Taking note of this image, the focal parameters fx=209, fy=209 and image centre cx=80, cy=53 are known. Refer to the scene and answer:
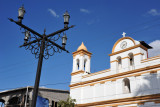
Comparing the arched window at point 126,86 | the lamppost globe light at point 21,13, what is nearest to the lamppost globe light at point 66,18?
the lamppost globe light at point 21,13

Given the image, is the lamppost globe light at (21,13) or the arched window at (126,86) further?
the arched window at (126,86)

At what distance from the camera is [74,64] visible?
1235 inches

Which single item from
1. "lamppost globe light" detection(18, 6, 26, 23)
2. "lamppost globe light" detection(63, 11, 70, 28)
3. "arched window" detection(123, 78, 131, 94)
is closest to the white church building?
"arched window" detection(123, 78, 131, 94)

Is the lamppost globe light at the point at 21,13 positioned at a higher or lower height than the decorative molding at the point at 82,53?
lower

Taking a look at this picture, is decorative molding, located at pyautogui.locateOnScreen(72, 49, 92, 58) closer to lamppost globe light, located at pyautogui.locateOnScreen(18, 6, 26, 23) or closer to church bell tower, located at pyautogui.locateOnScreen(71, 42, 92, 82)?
church bell tower, located at pyautogui.locateOnScreen(71, 42, 92, 82)

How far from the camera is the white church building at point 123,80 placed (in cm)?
2225

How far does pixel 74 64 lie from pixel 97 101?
24.0 feet

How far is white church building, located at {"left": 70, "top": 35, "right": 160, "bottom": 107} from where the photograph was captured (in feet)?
73.0

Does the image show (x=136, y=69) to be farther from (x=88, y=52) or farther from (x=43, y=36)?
(x=43, y=36)

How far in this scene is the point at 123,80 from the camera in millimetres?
25047

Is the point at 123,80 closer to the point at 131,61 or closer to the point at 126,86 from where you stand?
the point at 126,86

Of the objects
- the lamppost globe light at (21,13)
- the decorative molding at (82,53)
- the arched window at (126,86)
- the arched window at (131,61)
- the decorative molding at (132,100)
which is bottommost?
the decorative molding at (132,100)

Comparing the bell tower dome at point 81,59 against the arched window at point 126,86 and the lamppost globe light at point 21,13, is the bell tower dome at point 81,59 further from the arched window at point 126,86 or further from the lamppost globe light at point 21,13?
the lamppost globe light at point 21,13

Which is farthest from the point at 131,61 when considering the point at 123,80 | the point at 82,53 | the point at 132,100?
the point at 82,53
